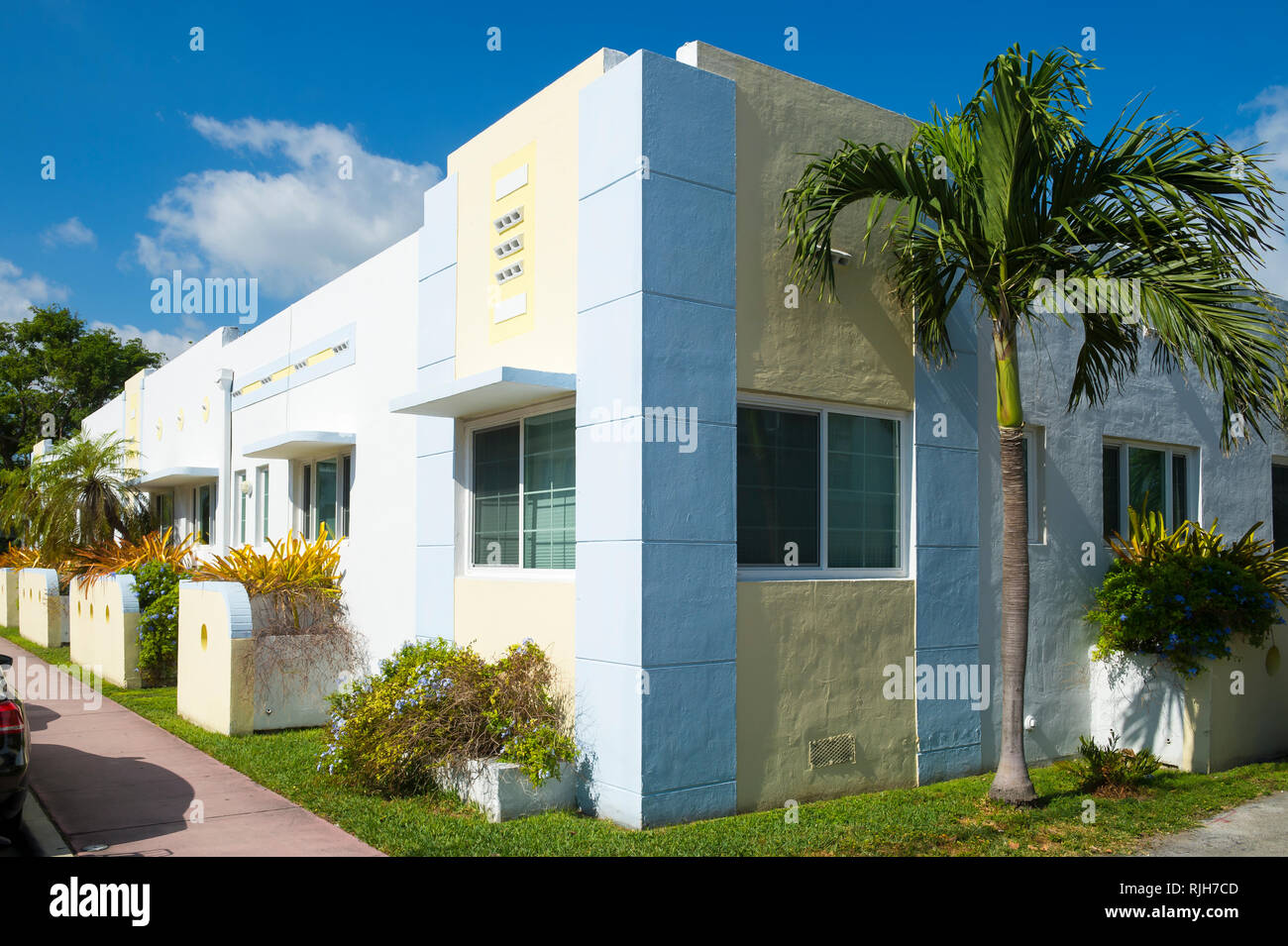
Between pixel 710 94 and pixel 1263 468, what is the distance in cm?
912

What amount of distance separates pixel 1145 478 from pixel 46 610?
19414 millimetres

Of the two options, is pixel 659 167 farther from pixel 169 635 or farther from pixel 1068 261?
pixel 169 635

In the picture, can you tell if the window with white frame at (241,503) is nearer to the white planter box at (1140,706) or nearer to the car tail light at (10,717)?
the car tail light at (10,717)

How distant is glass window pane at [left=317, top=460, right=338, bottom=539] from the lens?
1327 centimetres

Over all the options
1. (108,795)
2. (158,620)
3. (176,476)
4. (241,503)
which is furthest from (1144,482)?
(176,476)

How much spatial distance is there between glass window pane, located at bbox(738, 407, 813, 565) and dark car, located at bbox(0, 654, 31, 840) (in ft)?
16.7

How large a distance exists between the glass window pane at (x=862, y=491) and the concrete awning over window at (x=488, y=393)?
230 centimetres

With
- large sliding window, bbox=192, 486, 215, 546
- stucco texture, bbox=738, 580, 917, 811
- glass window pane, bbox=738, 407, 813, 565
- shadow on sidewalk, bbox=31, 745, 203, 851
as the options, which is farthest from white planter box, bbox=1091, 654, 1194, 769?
large sliding window, bbox=192, 486, 215, 546

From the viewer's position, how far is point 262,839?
6988mm

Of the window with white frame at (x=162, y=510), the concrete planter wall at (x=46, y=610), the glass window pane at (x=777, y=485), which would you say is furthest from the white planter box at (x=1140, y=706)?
the window with white frame at (x=162, y=510)

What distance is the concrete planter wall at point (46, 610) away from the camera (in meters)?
19.8

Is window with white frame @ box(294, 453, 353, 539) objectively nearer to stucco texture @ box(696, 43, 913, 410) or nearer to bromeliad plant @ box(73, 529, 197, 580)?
bromeliad plant @ box(73, 529, 197, 580)
